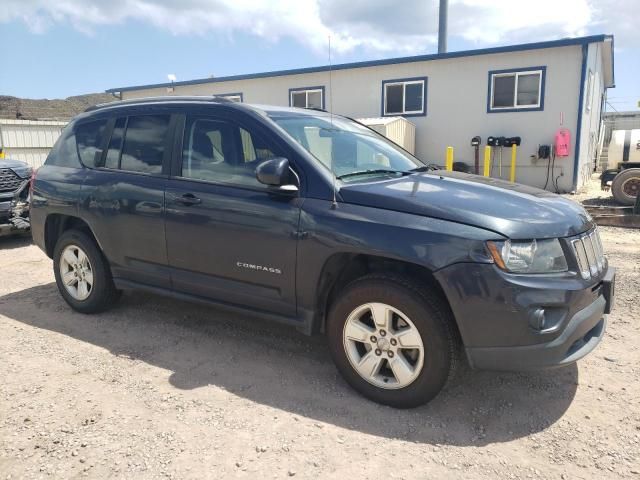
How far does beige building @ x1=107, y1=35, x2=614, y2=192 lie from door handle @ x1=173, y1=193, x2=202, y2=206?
34.1 feet

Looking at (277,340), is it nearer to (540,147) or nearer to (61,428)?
(61,428)

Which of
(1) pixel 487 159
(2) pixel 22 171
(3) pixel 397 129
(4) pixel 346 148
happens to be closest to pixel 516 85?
(1) pixel 487 159

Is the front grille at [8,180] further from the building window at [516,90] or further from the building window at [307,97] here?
the building window at [516,90]

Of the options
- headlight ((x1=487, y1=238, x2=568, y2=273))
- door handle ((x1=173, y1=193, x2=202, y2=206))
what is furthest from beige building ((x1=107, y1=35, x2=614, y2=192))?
headlight ((x1=487, y1=238, x2=568, y2=273))

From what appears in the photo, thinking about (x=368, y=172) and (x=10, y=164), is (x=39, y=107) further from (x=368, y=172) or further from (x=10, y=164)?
(x=368, y=172)

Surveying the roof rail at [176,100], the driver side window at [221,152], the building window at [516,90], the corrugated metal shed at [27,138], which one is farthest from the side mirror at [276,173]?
the corrugated metal shed at [27,138]

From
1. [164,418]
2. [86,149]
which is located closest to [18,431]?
[164,418]

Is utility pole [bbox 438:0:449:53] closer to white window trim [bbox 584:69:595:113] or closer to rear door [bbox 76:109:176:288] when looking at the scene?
white window trim [bbox 584:69:595:113]

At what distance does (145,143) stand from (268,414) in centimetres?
242

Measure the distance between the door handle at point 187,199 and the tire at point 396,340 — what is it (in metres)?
1.30

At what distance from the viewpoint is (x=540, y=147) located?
14102mm

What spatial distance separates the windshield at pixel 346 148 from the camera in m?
3.42

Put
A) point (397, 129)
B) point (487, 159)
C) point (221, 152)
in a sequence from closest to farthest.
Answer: point (221, 152)
point (487, 159)
point (397, 129)

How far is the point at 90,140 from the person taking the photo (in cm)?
448
